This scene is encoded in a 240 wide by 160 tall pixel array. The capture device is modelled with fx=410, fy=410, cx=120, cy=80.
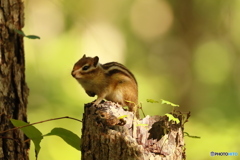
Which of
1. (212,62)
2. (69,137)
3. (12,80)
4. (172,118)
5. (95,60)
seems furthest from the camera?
(212,62)

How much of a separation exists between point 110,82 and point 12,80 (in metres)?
0.89

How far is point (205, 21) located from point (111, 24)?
2939mm

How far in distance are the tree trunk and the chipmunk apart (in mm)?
562

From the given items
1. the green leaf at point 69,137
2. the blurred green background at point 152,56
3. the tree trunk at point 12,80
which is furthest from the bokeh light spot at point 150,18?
the green leaf at point 69,137

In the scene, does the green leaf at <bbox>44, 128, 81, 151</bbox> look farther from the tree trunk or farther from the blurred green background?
the blurred green background

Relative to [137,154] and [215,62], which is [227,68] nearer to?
[215,62]

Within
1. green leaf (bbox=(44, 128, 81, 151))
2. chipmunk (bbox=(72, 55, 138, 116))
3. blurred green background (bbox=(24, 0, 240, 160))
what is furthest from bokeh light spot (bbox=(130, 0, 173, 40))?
green leaf (bbox=(44, 128, 81, 151))

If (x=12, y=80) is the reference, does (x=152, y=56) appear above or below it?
above

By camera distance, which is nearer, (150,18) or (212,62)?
(212,62)

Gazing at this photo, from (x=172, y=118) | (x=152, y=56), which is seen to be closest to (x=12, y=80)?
(x=172, y=118)

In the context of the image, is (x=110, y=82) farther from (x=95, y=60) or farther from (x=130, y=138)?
(x=130, y=138)

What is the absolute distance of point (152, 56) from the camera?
12719 mm

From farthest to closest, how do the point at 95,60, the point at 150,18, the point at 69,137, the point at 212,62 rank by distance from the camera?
1. the point at 150,18
2. the point at 212,62
3. the point at 95,60
4. the point at 69,137

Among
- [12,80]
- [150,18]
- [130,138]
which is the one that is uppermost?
[150,18]
